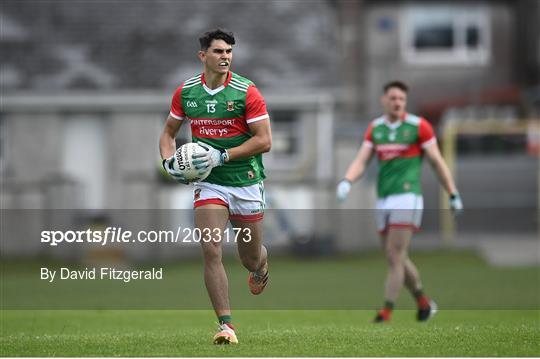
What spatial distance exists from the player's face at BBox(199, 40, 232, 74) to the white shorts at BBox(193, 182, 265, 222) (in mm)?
916

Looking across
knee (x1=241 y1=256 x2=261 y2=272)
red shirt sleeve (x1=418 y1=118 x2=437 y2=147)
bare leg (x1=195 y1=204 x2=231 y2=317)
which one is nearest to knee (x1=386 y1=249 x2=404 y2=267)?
red shirt sleeve (x1=418 y1=118 x2=437 y2=147)

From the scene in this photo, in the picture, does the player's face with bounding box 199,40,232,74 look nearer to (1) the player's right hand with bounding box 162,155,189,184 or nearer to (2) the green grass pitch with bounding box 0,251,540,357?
(1) the player's right hand with bounding box 162,155,189,184

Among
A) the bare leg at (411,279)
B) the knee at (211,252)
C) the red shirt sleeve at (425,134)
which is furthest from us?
the bare leg at (411,279)

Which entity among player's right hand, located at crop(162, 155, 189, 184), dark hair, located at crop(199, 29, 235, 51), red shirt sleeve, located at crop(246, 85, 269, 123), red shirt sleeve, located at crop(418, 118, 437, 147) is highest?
dark hair, located at crop(199, 29, 235, 51)

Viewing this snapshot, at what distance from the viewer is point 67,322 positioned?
1510 cm

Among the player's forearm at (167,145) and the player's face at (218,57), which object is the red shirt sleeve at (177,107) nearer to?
the player's forearm at (167,145)

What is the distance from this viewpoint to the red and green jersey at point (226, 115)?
35.4ft

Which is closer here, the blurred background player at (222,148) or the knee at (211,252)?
the knee at (211,252)

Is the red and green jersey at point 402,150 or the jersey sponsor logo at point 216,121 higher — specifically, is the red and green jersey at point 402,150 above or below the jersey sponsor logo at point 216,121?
below

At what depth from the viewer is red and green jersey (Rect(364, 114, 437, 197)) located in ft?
48.7

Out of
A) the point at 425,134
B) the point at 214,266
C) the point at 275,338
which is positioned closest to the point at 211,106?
the point at 214,266

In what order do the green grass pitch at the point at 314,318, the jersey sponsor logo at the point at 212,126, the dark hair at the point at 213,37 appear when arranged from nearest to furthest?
the green grass pitch at the point at 314,318 < the dark hair at the point at 213,37 < the jersey sponsor logo at the point at 212,126

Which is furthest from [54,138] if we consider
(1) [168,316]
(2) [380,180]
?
(2) [380,180]

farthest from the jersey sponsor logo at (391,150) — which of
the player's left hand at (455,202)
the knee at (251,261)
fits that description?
the knee at (251,261)
